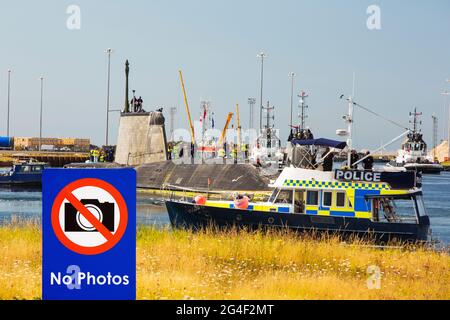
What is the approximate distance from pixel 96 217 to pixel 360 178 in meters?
19.5

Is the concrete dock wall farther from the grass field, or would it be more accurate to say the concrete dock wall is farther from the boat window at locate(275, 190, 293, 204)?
the grass field

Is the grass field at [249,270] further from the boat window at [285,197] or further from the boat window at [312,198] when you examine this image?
the boat window at [285,197]

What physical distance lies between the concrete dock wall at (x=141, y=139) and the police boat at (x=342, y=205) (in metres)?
55.3

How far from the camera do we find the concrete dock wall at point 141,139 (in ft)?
268

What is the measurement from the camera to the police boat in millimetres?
25875

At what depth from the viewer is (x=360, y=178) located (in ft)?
85.1

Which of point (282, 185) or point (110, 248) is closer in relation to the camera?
point (110, 248)

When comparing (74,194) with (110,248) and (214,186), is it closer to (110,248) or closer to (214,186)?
(110,248)

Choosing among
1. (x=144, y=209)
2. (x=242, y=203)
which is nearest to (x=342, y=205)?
(x=242, y=203)

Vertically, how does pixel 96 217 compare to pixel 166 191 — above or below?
above

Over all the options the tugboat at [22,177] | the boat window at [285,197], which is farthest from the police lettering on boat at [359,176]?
the tugboat at [22,177]
